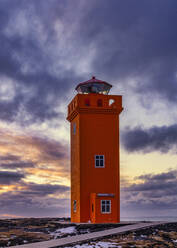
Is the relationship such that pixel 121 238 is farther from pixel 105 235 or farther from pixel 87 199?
pixel 87 199

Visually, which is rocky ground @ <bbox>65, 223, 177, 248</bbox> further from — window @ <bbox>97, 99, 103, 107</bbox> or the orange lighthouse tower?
window @ <bbox>97, 99, 103, 107</bbox>

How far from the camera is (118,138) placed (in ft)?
115

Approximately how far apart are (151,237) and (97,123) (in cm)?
1247

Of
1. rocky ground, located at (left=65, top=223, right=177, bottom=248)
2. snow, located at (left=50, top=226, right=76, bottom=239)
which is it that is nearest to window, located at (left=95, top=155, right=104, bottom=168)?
snow, located at (left=50, top=226, right=76, bottom=239)

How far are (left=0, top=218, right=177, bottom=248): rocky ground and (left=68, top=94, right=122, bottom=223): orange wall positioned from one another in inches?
143

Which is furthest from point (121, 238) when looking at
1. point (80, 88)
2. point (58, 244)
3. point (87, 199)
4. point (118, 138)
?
point (80, 88)

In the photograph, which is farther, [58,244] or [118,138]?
[118,138]

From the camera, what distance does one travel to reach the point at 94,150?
34.6m

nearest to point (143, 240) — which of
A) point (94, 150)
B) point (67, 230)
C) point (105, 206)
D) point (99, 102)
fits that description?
point (67, 230)

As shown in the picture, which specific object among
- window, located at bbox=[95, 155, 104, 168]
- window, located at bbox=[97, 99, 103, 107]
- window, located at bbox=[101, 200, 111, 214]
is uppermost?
window, located at bbox=[97, 99, 103, 107]

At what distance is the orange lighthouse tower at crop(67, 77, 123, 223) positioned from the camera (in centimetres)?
3381

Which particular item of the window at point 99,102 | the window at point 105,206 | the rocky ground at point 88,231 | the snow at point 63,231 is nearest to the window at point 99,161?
the window at point 105,206

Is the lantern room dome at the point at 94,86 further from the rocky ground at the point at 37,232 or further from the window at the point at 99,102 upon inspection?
the rocky ground at the point at 37,232

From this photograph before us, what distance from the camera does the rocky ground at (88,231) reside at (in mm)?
23172
